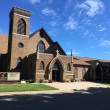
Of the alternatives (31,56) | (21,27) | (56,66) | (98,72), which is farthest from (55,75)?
(21,27)

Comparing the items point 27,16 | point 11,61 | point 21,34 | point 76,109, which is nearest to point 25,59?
point 11,61

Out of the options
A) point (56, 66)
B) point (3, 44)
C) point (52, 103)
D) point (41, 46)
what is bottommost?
point (52, 103)

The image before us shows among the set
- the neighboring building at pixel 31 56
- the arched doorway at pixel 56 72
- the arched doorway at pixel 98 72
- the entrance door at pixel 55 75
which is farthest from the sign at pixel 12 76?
the arched doorway at pixel 98 72

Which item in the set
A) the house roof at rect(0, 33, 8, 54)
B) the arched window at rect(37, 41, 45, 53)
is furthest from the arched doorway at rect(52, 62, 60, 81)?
the house roof at rect(0, 33, 8, 54)

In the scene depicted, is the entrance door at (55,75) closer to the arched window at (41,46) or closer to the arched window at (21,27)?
the arched window at (41,46)

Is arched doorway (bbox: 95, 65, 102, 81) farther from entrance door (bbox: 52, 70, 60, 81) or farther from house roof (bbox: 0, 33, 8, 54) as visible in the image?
house roof (bbox: 0, 33, 8, 54)

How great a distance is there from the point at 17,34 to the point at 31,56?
588cm

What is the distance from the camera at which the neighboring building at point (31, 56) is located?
2585cm

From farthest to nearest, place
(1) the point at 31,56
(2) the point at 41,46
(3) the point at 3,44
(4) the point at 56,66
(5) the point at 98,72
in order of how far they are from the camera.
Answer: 1. (5) the point at 98,72
2. (2) the point at 41,46
3. (3) the point at 3,44
4. (4) the point at 56,66
5. (1) the point at 31,56

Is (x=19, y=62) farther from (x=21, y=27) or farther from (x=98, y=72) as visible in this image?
(x=98, y=72)

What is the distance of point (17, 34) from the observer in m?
28.0

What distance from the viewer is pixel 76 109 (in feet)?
23.1

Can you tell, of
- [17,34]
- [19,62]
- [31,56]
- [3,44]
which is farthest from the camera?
[3,44]

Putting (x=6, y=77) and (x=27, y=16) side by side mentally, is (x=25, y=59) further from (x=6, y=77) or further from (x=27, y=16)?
(x=27, y=16)
